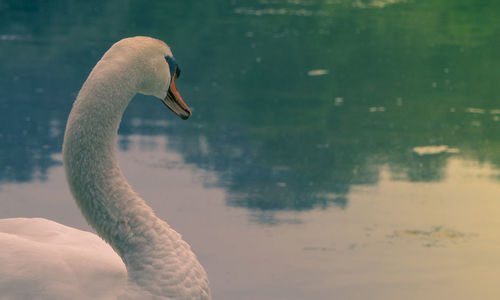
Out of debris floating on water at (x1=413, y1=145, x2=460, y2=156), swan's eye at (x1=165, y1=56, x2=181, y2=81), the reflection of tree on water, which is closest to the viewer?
swan's eye at (x1=165, y1=56, x2=181, y2=81)

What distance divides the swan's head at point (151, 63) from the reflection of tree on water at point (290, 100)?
8.43 ft

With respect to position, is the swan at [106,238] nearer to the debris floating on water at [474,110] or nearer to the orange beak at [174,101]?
the orange beak at [174,101]

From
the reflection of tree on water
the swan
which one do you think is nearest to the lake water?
the reflection of tree on water

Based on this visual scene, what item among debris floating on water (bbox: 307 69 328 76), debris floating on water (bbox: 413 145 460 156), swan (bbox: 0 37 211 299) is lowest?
debris floating on water (bbox: 413 145 460 156)

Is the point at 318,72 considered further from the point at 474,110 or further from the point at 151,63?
the point at 151,63

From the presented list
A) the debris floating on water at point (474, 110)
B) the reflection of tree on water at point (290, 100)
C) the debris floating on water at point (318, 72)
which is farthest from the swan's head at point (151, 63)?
the debris floating on water at point (318, 72)

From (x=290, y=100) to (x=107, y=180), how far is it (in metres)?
6.13

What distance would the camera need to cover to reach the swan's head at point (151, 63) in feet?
11.0

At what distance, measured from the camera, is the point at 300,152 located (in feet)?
24.5

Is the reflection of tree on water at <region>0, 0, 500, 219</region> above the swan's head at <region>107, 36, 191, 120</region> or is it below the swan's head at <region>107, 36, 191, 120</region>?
below

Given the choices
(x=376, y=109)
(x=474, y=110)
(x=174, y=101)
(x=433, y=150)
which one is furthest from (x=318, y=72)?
(x=174, y=101)

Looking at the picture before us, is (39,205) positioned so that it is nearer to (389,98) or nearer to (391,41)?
(389,98)

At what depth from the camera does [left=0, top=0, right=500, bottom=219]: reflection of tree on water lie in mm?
6984

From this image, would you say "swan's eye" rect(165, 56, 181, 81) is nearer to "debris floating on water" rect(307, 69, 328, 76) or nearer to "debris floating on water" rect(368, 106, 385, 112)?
"debris floating on water" rect(368, 106, 385, 112)
